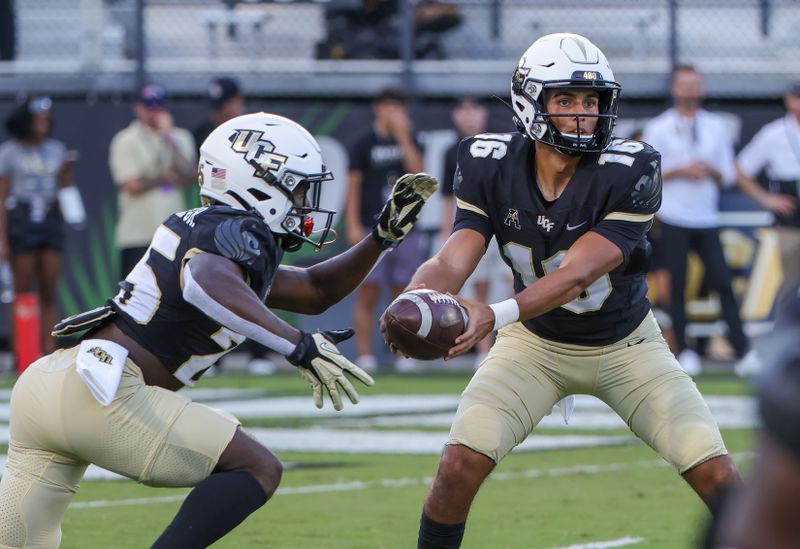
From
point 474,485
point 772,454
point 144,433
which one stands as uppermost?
point 772,454

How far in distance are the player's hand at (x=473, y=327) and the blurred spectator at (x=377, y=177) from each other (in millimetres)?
6735

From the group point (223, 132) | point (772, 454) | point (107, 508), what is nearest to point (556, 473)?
point (107, 508)

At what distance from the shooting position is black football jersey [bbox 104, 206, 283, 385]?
12.5ft

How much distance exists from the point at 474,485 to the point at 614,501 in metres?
2.02

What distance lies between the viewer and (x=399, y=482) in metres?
6.42

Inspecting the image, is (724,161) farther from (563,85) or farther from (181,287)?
(181,287)

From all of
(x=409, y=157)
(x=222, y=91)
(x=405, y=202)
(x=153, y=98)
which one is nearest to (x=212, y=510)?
(x=405, y=202)

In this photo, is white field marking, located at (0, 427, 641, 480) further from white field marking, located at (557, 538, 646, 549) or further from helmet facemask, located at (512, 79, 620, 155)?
helmet facemask, located at (512, 79, 620, 155)

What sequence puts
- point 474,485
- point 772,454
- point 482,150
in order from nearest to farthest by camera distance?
point 772,454 < point 474,485 < point 482,150

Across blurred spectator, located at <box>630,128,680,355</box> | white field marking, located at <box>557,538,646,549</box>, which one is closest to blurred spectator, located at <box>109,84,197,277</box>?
blurred spectator, located at <box>630,128,680,355</box>

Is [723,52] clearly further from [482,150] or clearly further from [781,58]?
[482,150]

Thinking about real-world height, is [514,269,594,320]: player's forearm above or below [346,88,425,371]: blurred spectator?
above

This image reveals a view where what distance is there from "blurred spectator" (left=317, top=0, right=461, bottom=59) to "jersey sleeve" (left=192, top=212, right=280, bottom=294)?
363 inches

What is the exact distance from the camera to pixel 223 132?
4.12 metres
